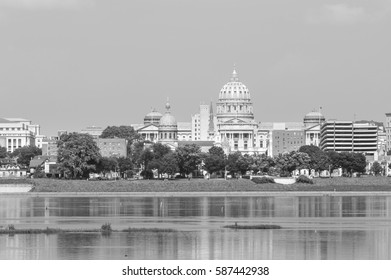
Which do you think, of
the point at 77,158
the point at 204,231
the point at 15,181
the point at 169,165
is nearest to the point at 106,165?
the point at 169,165

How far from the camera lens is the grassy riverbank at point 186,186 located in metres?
163

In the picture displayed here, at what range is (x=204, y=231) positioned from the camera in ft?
293

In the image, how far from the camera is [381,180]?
586ft

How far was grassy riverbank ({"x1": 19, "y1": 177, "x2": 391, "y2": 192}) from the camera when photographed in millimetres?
162750

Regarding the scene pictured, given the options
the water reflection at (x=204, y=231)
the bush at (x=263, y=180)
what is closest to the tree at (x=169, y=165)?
the bush at (x=263, y=180)

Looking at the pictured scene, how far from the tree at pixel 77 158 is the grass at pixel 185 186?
27.5ft

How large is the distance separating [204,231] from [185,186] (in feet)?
258

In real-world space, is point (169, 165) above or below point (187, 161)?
below

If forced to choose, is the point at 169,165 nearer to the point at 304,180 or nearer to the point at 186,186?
the point at 186,186

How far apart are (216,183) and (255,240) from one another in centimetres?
8826

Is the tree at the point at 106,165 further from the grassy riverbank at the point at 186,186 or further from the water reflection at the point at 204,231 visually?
the water reflection at the point at 204,231

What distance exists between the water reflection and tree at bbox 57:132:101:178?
4064 centimetres
